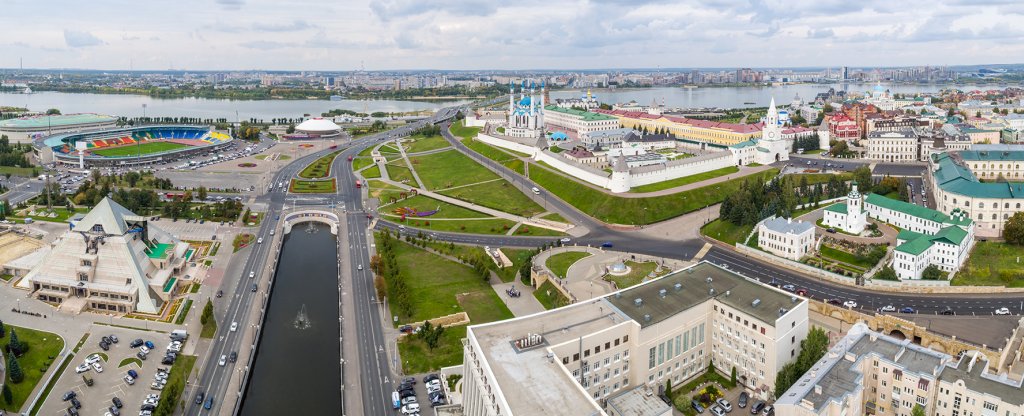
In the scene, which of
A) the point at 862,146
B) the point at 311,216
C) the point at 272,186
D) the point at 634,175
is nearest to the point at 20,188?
the point at 272,186

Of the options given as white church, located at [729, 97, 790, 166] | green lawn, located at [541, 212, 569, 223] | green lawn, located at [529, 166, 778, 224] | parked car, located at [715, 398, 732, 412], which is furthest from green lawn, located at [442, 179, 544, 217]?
parked car, located at [715, 398, 732, 412]

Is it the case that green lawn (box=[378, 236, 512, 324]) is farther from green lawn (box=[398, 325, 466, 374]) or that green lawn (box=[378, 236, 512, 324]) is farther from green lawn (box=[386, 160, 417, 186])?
green lawn (box=[386, 160, 417, 186])

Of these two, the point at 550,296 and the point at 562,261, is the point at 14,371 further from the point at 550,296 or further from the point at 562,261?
the point at 562,261

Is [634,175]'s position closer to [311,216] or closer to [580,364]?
[311,216]

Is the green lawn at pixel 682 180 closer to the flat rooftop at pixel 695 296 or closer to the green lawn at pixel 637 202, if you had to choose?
the green lawn at pixel 637 202

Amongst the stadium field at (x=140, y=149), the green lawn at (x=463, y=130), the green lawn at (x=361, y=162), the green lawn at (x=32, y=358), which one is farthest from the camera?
the green lawn at (x=463, y=130)

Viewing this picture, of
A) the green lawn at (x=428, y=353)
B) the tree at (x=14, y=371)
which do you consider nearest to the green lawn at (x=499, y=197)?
the green lawn at (x=428, y=353)

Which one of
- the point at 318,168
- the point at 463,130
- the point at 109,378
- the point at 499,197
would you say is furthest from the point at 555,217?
the point at 463,130

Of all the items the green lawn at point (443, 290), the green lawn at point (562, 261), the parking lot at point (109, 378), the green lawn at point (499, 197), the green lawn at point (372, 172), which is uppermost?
the green lawn at point (372, 172)
